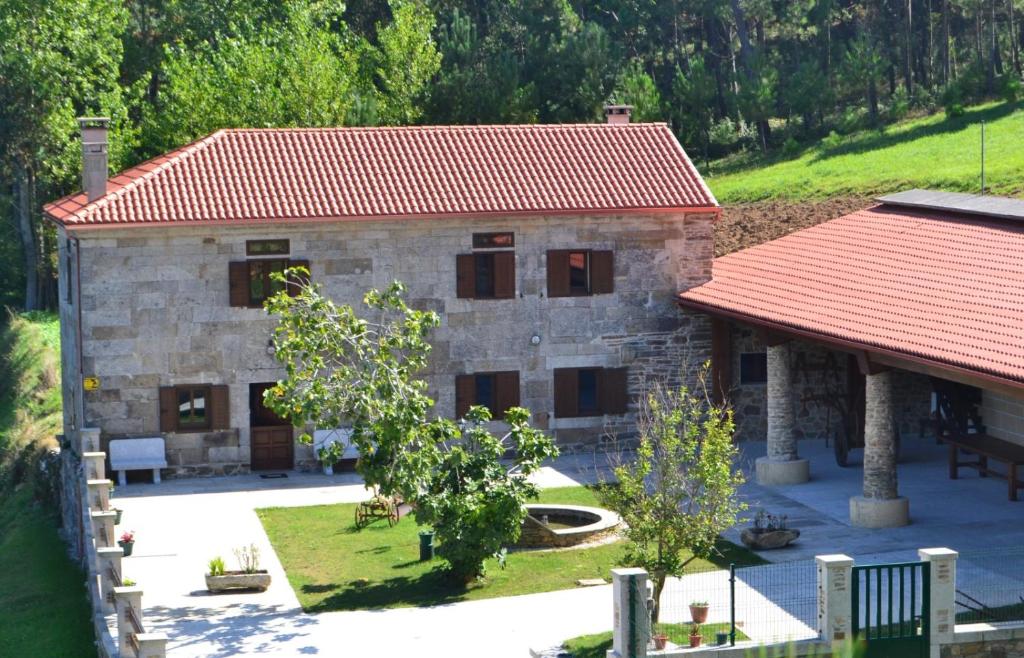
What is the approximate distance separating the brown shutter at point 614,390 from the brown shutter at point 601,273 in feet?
4.98

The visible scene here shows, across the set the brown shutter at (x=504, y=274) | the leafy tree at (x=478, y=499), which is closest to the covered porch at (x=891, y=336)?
the brown shutter at (x=504, y=274)

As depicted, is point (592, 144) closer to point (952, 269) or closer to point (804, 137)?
point (952, 269)

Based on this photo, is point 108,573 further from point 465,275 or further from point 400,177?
point 400,177

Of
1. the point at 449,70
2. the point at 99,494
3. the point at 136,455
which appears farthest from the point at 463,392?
the point at 449,70

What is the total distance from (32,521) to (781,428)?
1502 cm

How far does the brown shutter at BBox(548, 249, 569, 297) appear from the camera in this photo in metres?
30.5

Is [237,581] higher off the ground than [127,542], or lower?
lower

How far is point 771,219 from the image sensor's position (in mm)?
42250

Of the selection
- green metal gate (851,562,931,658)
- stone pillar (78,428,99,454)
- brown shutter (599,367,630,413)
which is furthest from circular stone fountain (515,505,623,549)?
stone pillar (78,428,99,454)

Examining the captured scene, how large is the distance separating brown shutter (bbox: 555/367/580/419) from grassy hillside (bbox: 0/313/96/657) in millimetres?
9223

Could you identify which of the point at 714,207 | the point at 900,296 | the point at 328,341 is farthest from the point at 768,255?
the point at 328,341

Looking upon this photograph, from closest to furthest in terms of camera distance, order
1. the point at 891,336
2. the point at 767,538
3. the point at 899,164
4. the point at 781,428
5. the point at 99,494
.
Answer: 1. the point at 767,538
2. the point at 891,336
3. the point at 99,494
4. the point at 781,428
5. the point at 899,164

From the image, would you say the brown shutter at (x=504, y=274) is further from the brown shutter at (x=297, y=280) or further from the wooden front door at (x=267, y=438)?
the wooden front door at (x=267, y=438)

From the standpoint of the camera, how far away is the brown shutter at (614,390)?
30.9m
